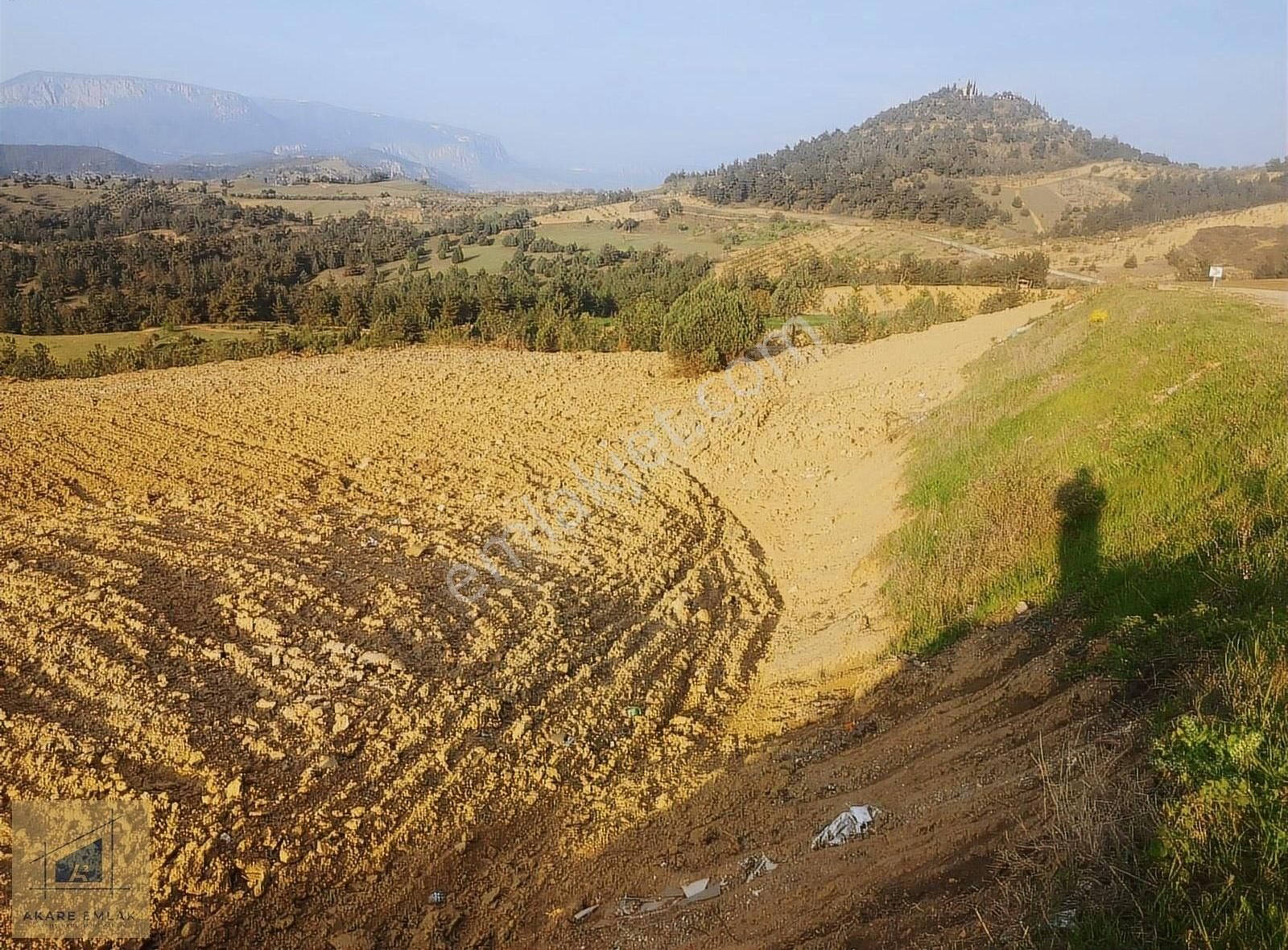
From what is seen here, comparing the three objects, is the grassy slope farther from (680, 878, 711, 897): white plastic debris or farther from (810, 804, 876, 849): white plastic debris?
(680, 878, 711, 897): white plastic debris

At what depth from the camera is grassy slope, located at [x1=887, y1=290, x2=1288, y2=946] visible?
2336mm

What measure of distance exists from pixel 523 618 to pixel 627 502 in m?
3.08

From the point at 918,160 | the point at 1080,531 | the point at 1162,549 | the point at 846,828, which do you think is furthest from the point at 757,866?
the point at 918,160

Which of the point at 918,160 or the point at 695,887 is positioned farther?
the point at 918,160

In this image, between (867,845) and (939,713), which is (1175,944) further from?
(939,713)

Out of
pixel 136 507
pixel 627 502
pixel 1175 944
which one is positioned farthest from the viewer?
pixel 627 502

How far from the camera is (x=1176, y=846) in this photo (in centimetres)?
239

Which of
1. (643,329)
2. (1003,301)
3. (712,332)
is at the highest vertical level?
(1003,301)

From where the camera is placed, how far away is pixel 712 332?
15703 mm

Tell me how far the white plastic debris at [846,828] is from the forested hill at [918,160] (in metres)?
51.3

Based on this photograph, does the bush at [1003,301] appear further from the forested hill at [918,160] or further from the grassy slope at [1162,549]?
the forested hill at [918,160]

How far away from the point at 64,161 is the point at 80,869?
206699 millimetres

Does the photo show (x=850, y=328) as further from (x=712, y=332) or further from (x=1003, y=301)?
(x=712, y=332)

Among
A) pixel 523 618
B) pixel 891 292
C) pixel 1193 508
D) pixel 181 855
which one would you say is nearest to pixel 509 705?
pixel 523 618
